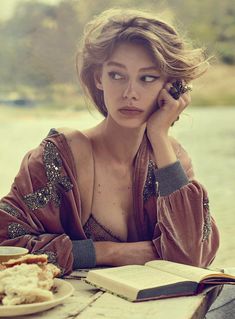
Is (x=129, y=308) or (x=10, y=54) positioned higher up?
(x=10, y=54)

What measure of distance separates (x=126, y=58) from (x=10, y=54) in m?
15.1

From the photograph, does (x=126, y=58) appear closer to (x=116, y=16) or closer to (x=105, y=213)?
(x=116, y=16)

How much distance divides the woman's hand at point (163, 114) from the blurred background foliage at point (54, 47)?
18.9 feet

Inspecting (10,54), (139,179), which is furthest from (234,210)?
(139,179)

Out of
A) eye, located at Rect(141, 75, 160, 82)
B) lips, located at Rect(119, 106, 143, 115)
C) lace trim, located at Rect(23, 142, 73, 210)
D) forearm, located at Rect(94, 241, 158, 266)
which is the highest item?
eye, located at Rect(141, 75, 160, 82)

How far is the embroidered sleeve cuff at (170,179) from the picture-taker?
8.10 feet

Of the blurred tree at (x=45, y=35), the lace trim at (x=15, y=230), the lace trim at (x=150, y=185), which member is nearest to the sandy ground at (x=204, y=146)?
the blurred tree at (x=45, y=35)

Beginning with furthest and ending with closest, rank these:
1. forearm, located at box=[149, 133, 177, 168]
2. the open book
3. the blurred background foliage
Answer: the blurred background foliage < forearm, located at box=[149, 133, 177, 168] < the open book

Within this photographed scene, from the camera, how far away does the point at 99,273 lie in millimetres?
1988

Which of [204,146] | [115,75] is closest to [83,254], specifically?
[115,75]

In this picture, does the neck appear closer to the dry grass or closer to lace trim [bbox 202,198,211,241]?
lace trim [bbox 202,198,211,241]

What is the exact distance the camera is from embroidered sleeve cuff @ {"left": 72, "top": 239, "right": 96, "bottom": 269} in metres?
2.34

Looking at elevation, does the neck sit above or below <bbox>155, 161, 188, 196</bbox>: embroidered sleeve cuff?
above

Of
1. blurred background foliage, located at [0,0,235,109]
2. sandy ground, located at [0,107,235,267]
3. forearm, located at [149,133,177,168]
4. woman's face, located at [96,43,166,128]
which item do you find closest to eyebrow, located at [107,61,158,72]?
woman's face, located at [96,43,166,128]
